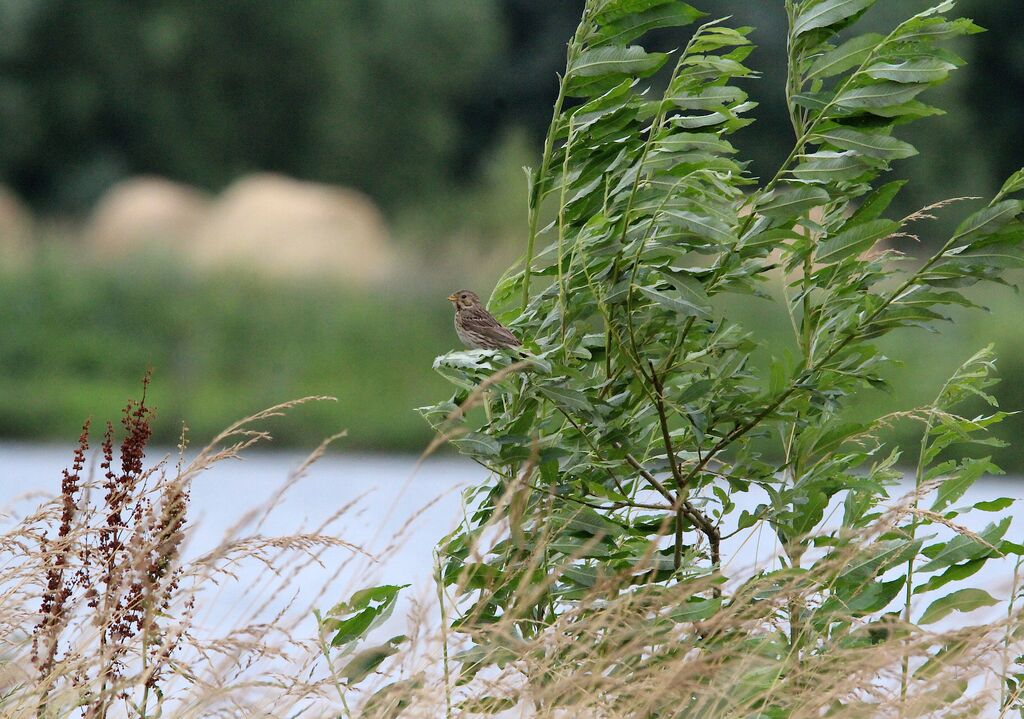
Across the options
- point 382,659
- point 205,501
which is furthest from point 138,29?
point 382,659

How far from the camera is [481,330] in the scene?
2.49 meters

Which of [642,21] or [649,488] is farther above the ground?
[642,21]

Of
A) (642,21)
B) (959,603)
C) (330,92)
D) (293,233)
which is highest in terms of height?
(330,92)

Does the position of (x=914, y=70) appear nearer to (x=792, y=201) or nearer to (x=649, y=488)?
(x=792, y=201)

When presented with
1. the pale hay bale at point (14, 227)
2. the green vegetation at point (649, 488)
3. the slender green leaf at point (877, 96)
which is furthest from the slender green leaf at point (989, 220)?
the pale hay bale at point (14, 227)

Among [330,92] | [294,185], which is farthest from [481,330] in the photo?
[330,92]

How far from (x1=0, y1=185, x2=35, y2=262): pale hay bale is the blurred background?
0.32 feet

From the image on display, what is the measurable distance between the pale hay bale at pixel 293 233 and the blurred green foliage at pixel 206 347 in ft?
2.66

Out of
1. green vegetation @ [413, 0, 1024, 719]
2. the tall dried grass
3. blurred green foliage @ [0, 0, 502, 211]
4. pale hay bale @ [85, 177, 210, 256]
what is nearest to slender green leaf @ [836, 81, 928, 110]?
green vegetation @ [413, 0, 1024, 719]

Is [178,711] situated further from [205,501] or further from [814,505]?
[205,501]

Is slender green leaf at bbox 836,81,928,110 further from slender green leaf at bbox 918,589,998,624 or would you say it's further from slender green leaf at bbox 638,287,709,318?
slender green leaf at bbox 918,589,998,624

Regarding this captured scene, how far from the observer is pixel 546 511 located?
2.44 metres

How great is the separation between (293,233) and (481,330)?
15.0m

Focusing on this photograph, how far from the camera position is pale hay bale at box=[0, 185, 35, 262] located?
49.3 feet
